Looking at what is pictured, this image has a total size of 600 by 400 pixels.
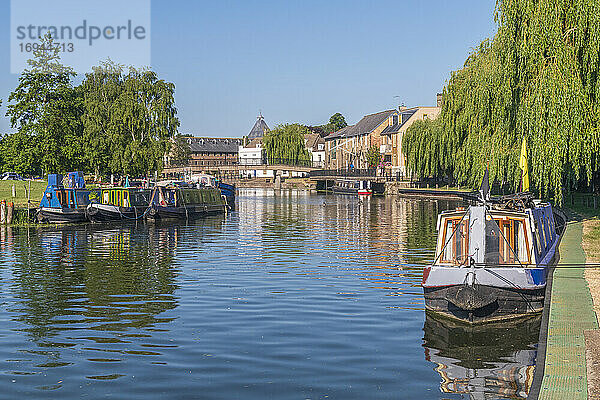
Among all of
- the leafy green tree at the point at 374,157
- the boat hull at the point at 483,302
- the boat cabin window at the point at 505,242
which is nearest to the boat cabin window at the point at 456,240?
the boat cabin window at the point at 505,242

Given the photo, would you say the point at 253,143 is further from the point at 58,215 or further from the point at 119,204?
the point at 58,215

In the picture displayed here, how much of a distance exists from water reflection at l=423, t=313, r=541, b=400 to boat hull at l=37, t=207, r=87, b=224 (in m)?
33.6

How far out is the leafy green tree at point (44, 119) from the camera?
59250 mm

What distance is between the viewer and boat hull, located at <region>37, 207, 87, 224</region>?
149 ft

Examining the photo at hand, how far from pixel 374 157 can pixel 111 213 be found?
8120 centimetres

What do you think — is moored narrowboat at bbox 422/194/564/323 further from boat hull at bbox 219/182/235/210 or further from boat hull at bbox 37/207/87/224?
boat hull at bbox 219/182/235/210

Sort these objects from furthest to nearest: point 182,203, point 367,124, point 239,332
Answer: point 367,124 → point 182,203 → point 239,332

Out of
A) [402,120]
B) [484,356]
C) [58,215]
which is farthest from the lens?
[402,120]

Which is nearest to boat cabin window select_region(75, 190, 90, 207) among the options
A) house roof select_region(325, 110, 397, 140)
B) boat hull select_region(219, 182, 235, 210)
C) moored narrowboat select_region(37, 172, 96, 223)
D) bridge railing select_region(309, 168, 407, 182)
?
moored narrowboat select_region(37, 172, 96, 223)

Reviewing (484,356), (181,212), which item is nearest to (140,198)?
(181,212)

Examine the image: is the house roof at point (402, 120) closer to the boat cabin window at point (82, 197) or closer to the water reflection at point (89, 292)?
the boat cabin window at point (82, 197)

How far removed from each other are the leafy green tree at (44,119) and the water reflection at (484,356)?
4905 centimetres

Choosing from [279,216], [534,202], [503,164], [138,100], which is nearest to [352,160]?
[138,100]

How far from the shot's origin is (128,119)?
73875 millimetres
